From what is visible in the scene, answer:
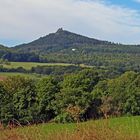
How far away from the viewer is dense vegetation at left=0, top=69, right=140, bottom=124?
6122 cm

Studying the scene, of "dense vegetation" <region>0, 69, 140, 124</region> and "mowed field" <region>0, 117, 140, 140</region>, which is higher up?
"mowed field" <region>0, 117, 140, 140</region>

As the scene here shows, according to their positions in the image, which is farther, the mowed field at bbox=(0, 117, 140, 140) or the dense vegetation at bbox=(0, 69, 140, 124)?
the dense vegetation at bbox=(0, 69, 140, 124)

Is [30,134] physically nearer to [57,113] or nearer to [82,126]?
[82,126]

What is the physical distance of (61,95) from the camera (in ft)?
212

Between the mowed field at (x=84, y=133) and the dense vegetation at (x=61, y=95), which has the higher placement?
the mowed field at (x=84, y=133)

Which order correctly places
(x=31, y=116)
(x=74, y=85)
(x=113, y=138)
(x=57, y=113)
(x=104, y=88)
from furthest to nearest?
1. (x=104, y=88)
2. (x=74, y=85)
3. (x=57, y=113)
4. (x=31, y=116)
5. (x=113, y=138)

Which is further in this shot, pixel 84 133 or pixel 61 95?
pixel 61 95

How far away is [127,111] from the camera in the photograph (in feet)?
216

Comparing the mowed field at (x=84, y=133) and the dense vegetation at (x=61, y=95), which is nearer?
the mowed field at (x=84, y=133)

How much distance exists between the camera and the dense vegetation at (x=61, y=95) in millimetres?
61219

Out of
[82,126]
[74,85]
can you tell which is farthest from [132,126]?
[74,85]

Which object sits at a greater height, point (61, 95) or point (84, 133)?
point (84, 133)

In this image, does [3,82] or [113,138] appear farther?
[3,82]

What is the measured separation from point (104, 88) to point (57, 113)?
12228mm
